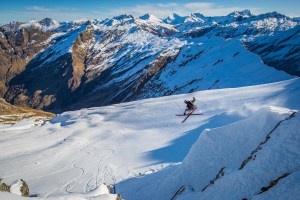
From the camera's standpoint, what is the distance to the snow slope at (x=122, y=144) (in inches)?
920

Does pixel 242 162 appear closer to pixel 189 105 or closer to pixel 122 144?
pixel 122 144

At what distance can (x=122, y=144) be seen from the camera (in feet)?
105

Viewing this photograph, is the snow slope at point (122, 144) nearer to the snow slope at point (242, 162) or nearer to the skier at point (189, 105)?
the snow slope at point (242, 162)

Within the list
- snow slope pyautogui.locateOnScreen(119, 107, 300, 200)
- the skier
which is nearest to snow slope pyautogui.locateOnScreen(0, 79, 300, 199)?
snow slope pyautogui.locateOnScreen(119, 107, 300, 200)

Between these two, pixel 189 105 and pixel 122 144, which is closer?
pixel 122 144

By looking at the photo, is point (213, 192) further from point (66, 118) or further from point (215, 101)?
point (66, 118)

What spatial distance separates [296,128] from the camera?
10031 millimetres

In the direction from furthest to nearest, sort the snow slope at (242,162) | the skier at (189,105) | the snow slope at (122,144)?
1. the skier at (189,105)
2. the snow slope at (122,144)
3. the snow slope at (242,162)

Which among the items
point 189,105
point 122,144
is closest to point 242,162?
point 122,144

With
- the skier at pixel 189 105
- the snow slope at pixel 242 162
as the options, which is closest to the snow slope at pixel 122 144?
the snow slope at pixel 242 162

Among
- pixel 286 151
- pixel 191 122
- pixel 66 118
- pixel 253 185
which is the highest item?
pixel 286 151

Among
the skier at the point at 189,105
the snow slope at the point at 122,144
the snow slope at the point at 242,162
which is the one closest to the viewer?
the snow slope at the point at 242,162

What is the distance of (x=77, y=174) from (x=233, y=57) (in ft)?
551

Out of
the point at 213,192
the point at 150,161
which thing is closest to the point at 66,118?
the point at 150,161
